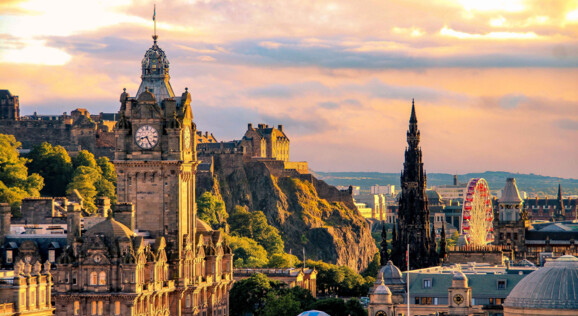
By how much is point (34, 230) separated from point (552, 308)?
53089 millimetres

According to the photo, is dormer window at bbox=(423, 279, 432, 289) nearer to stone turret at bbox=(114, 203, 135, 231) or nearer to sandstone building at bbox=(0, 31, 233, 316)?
sandstone building at bbox=(0, 31, 233, 316)

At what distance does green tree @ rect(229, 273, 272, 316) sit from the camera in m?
195

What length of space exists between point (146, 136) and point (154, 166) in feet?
9.73

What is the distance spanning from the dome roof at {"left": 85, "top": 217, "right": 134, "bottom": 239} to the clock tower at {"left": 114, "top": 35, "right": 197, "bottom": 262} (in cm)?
840

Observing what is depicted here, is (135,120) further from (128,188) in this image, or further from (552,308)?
(552,308)

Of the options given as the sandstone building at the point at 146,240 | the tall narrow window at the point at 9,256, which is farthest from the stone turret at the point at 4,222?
the tall narrow window at the point at 9,256

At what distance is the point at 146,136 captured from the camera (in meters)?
141

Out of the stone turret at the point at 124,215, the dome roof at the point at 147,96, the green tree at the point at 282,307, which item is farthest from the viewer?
the green tree at the point at 282,307

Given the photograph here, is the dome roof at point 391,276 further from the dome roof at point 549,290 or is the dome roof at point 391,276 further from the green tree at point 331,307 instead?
the dome roof at point 549,290

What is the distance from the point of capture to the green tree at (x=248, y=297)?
19512 cm

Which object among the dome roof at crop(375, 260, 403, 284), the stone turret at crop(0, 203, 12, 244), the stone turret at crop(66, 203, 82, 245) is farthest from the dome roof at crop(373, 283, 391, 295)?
the stone turret at crop(0, 203, 12, 244)

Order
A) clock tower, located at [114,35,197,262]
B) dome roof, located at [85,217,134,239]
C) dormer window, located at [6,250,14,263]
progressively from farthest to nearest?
dormer window, located at [6,250,14,263]
clock tower, located at [114,35,197,262]
dome roof, located at [85,217,134,239]

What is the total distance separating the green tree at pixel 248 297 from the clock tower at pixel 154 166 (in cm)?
5328

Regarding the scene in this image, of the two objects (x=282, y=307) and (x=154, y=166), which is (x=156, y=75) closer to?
(x=154, y=166)
